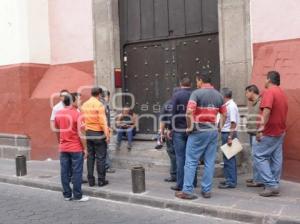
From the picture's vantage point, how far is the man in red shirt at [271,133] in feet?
23.3

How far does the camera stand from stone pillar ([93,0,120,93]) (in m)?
10.9

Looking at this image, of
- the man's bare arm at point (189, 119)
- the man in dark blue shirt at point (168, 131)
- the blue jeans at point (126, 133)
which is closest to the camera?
the man's bare arm at point (189, 119)

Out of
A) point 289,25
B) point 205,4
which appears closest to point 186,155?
point 289,25

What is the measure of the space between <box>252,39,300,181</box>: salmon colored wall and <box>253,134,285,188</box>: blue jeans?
0.80 metres

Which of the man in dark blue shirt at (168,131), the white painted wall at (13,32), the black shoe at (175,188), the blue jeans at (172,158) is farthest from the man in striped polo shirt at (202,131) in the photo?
the white painted wall at (13,32)

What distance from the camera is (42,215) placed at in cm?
695

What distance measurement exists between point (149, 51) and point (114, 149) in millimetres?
2270

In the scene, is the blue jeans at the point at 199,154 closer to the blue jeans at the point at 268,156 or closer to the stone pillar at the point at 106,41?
the blue jeans at the point at 268,156

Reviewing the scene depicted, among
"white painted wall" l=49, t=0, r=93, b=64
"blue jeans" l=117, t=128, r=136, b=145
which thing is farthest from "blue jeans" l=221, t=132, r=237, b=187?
"white painted wall" l=49, t=0, r=93, b=64

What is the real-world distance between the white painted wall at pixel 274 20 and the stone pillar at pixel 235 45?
6.5 inches

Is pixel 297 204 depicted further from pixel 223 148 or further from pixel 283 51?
pixel 283 51

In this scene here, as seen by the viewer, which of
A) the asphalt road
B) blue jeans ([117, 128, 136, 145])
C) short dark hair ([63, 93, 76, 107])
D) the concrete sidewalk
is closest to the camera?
the concrete sidewalk

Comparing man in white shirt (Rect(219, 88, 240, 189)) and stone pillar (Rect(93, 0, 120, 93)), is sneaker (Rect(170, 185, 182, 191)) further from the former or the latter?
stone pillar (Rect(93, 0, 120, 93))

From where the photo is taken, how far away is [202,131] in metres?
7.20
